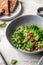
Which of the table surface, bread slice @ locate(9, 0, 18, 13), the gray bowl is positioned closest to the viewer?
the table surface

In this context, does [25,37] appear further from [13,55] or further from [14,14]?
[14,14]

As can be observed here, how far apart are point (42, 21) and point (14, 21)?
173 millimetres

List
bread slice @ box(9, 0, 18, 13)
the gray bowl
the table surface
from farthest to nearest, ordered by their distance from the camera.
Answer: bread slice @ box(9, 0, 18, 13) → the gray bowl → the table surface

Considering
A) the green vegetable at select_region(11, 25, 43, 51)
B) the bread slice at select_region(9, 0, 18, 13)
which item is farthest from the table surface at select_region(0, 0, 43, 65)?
the bread slice at select_region(9, 0, 18, 13)

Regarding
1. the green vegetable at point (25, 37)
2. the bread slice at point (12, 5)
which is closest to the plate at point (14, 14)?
the bread slice at point (12, 5)

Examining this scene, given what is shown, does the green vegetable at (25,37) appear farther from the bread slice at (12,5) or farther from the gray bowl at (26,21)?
the bread slice at (12,5)

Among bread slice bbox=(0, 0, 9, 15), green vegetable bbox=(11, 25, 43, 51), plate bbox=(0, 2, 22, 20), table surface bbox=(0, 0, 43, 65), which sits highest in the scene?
bread slice bbox=(0, 0, 9, 15)

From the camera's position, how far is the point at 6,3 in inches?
52.5

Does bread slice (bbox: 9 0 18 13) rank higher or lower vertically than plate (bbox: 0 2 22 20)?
higher

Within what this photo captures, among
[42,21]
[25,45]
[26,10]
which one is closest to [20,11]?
[26,10]

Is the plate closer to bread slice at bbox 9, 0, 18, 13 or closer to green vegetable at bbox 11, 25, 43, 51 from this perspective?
bread slice at bbox 9, 0, 18, 13

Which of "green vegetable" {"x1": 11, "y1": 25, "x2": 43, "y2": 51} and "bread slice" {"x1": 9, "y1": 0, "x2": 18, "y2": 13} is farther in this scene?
"bread slice" {"x1": 9, "y1": 0, "x2": 18, "y2": 13}

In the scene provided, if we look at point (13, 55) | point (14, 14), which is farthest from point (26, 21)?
point (13, 55)

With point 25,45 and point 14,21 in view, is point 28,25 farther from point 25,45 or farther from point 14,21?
point 25,45
